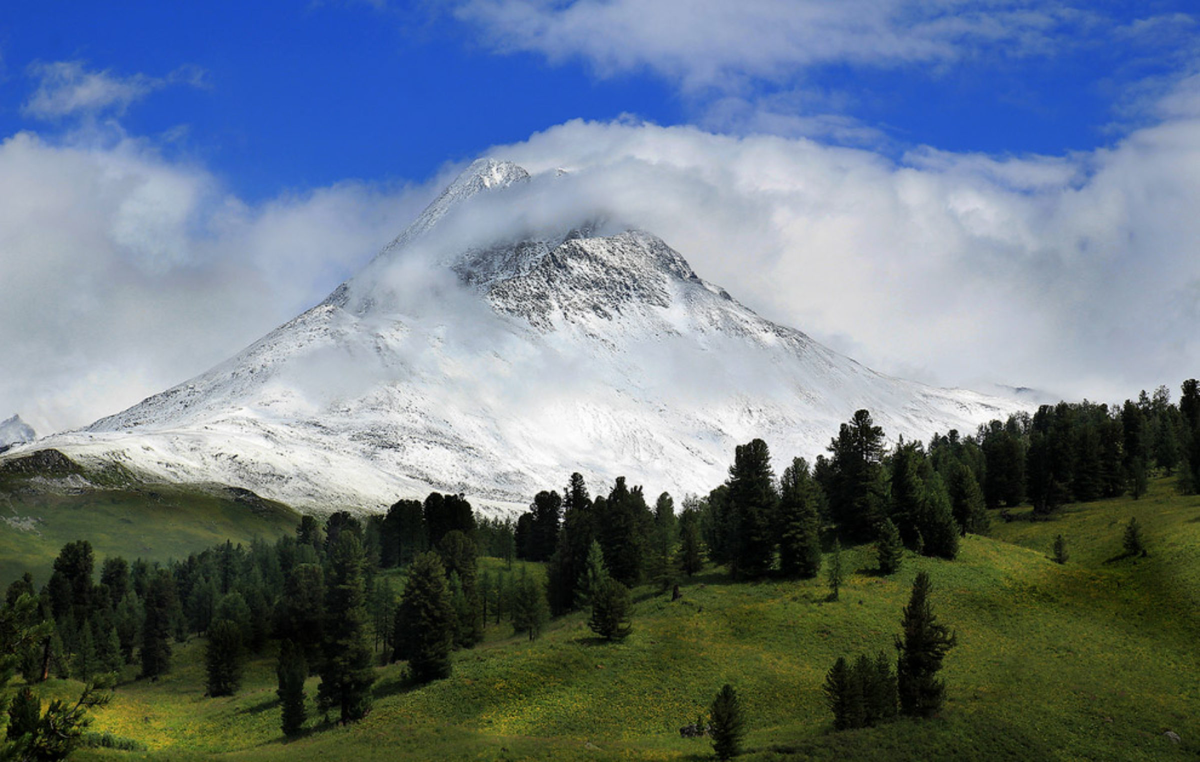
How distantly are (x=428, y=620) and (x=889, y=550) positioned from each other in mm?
56145

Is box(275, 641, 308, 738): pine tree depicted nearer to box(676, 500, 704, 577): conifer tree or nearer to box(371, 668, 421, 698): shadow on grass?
box(371, 668, 421, 698): shadow on grass

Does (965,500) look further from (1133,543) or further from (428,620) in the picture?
(428,620)

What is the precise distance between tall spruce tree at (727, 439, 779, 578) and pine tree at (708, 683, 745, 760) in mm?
48014

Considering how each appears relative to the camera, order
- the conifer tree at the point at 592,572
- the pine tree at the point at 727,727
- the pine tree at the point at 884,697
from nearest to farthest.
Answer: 1. the pine tree at the point at 727,727
2. the pine tree at the point at 884,697
3. the conifer tree at the point at 592,572

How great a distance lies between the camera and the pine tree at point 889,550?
105 metres

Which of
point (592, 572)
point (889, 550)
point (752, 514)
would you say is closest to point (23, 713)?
point (592, 572)

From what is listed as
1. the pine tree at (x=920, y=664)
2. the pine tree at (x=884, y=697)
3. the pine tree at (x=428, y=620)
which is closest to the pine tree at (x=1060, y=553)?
the pine tree at (x=920, y=664)

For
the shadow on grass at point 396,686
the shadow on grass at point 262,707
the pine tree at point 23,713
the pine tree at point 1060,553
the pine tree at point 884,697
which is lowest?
the shadow on grass at point 262,707

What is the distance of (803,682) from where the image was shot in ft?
259

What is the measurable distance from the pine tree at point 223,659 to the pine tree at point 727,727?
2867 inches

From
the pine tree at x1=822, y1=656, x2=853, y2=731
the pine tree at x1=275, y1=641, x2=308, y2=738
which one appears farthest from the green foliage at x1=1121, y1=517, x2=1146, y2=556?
the pine tree at x1=275, y1=641, x2=308, y2=738

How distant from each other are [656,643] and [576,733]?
20.0 metres

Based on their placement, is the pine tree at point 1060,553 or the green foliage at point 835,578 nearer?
the green foliage at point 835,578

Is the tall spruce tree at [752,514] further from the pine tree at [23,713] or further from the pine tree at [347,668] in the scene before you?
the pine tree at [23,713]
